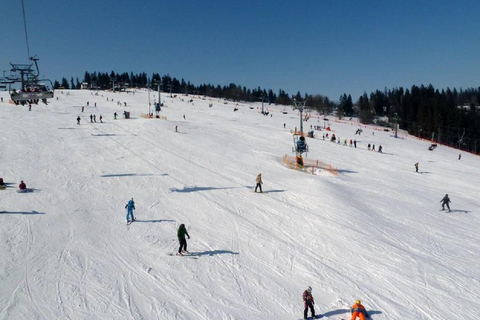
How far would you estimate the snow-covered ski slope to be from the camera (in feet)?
28.2

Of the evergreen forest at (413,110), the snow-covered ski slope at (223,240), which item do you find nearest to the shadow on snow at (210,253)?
the snow-covered ski slope at (223,240)

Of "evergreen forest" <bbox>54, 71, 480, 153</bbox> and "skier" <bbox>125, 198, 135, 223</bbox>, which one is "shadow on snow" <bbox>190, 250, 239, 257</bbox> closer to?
"skier" <bbox>125, 198, 135, 223</bbox>

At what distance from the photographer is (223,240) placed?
1201cm

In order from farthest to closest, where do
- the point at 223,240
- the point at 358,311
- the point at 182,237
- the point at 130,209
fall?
the point at 130,209 < the point at 223,240 < the point at 182,237 < the point at 358,311

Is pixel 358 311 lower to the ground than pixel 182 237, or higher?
lower

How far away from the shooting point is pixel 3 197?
15.4 m

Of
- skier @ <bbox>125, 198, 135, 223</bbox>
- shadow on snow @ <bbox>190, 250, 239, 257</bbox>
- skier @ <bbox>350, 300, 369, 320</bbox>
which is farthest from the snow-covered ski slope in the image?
skier @ <bbox>350, 300, 369, 320</bbox>

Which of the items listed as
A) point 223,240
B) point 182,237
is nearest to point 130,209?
point 182,237

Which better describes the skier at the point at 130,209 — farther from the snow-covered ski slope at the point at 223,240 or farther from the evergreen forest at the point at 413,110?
the evergreen forest at the point at 413,110

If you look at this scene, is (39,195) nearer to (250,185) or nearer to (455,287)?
(250,185)

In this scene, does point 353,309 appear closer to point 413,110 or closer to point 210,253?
point 210,253

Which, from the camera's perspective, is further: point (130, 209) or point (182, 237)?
point (130, 209)

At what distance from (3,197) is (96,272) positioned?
9.20 meters

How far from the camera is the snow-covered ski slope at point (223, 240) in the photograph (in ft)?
28.2
